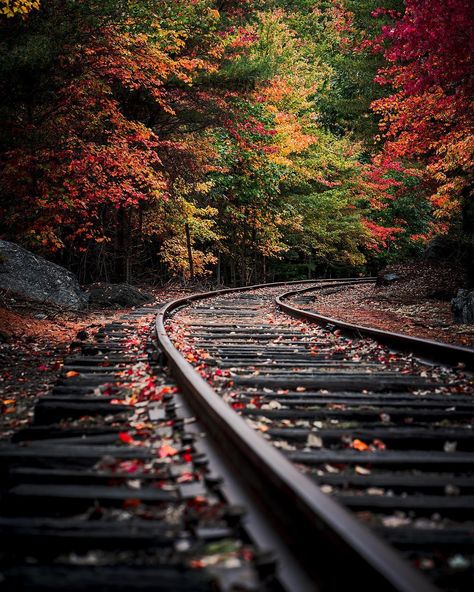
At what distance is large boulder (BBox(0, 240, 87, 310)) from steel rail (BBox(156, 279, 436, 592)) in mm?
8769

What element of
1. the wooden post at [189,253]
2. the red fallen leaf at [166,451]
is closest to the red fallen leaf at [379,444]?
the red fallen leaf at [166,451]

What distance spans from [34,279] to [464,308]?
878cm

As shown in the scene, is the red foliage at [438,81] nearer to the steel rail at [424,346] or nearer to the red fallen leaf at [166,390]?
the steel rail at [424,346]

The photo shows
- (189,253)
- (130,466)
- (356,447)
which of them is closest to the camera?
(130,466)

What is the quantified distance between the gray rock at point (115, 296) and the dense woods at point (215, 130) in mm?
1533

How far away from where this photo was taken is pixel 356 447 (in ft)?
8.73

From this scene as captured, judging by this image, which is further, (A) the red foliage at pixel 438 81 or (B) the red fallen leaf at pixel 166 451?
(A) the red foliage at pixel 438 81

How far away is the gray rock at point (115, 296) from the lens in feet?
39.3

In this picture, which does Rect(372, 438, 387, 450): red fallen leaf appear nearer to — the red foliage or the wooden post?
the red foliage

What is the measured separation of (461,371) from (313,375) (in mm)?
1430

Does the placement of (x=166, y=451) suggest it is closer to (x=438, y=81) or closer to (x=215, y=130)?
(x=438, y=81)

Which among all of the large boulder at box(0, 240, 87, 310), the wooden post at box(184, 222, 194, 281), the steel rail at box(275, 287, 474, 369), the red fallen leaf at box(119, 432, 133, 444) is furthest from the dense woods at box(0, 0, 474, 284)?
the red fallen leaf at box(119, 432, 133, 444)

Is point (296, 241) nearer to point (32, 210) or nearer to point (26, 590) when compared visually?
point (32, 210)

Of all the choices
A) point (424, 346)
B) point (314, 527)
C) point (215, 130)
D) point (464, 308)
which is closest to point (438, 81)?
point (464, 308)
